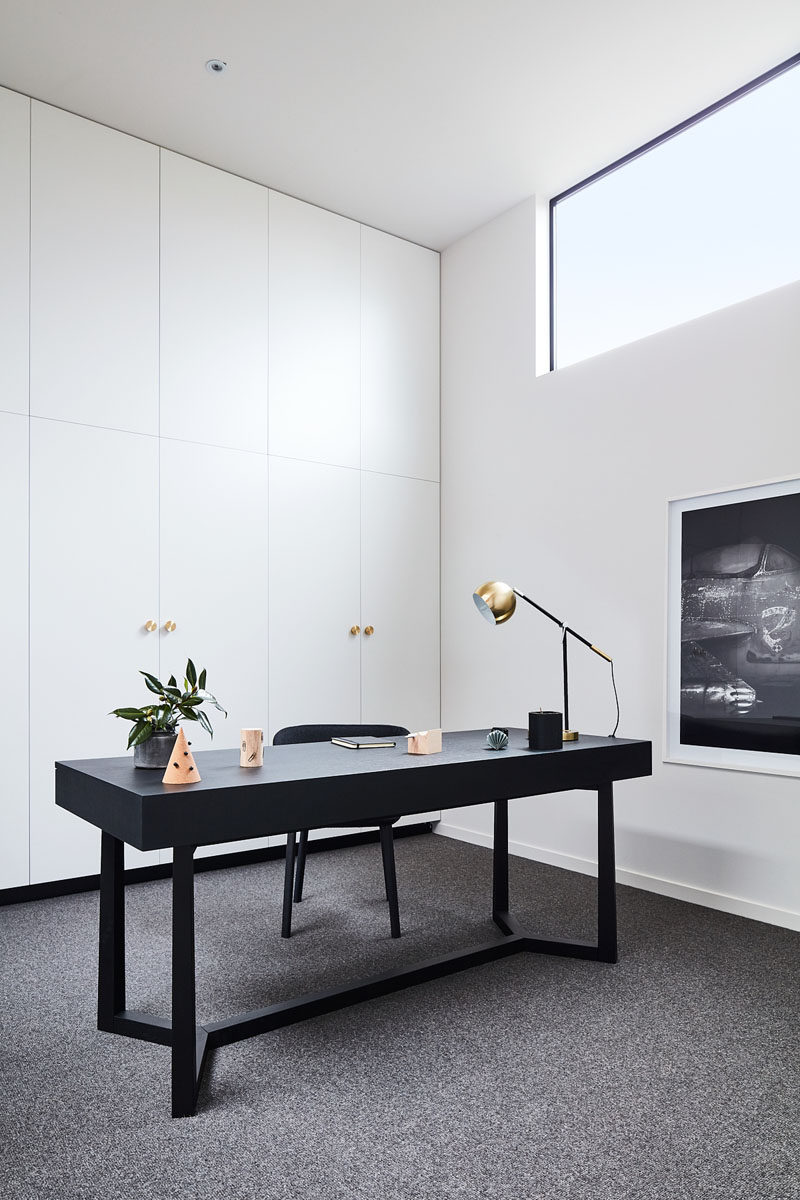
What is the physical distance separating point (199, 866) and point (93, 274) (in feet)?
8.76

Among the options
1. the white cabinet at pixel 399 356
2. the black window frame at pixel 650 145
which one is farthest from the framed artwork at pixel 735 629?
the white cabinet at pixel 399 356

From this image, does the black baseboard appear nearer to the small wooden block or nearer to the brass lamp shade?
the small wooden block

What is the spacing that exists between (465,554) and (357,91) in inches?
89.6

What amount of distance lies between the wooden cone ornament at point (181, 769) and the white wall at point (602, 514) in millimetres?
2270

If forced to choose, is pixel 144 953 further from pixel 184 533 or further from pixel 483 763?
pixel 184 533

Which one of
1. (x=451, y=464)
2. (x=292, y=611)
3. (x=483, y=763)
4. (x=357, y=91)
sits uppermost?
(x=357, y=91)

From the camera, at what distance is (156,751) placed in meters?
2.12

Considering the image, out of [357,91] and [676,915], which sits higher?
[357,91]

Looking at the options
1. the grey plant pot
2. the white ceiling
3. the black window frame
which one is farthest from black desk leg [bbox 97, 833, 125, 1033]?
the black window frame

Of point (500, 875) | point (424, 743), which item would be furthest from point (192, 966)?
point (500, 875)

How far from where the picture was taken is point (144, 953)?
278 centimetres

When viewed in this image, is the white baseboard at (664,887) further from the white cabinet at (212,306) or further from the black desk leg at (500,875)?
the white cabinet at (212,306)

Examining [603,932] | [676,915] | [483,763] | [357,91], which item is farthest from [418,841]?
[357,91]

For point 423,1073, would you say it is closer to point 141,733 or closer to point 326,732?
point 141,733
